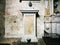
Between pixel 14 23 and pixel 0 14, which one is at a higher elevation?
pixel 0 14

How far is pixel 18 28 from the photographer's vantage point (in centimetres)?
616

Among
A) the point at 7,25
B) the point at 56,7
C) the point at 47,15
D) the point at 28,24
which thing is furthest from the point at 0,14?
the point at 56,7

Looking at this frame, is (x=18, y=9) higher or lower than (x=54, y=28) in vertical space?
higher

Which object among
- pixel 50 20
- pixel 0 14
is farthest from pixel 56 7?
pixel 0 14

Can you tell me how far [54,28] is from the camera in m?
5.82

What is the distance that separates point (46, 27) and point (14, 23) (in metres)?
1.44

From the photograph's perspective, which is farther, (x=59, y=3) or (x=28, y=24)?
(x=59, y=3)


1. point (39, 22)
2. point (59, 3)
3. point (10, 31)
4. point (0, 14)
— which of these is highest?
point (59, 3)

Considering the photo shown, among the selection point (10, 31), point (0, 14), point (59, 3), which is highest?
point (59, 3)

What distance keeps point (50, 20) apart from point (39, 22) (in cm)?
50

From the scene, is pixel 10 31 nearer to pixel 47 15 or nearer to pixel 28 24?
pixel 28 24

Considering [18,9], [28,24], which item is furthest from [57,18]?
[18,9]

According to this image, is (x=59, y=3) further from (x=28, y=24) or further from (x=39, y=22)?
(x=28, y=24)

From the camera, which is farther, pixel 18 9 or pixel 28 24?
pixel 18 9
